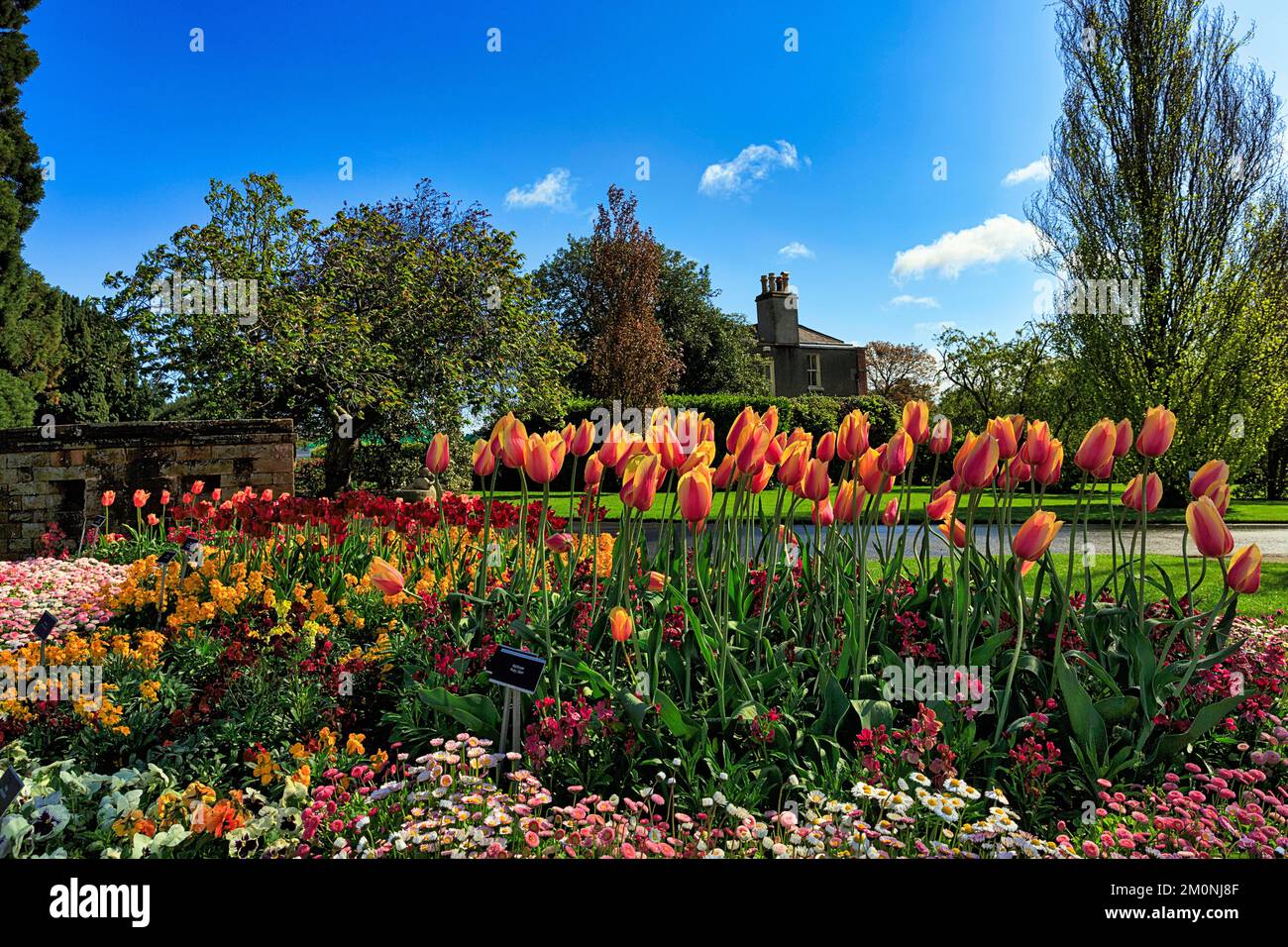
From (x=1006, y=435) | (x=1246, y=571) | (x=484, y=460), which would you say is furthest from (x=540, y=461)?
(x=1246, y=571)

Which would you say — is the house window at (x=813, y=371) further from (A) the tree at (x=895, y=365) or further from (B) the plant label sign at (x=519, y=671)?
(B) the plant label sign at (x=519, y=671)

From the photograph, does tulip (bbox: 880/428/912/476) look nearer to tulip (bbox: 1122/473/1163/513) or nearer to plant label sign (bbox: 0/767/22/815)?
tulip (bbox: 1122/473/1163/513)

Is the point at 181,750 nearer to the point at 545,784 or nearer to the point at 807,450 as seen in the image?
the point at 545,784

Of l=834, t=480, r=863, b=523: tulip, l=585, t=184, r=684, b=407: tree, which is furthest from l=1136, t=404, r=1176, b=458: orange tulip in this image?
l=585, t=184, r=684, b=407: tree

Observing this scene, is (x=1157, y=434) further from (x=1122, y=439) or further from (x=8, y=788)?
(x=8, y=788)

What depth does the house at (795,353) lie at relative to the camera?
46969mm

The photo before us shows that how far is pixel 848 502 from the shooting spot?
3.51 metres

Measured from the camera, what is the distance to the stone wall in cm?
944

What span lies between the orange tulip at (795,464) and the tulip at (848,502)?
0.72 ft

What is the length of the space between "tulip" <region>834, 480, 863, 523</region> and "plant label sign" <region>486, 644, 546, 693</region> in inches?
57.0

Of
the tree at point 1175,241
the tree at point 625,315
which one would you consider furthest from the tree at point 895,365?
the tree at point 1175,241
